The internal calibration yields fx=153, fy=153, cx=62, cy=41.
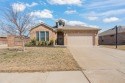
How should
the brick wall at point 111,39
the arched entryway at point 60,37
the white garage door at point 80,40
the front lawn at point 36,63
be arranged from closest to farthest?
the front lawn at point 36,63
the white garage door at point 80,40
the arched entryway at point 60,37
the brick wall at point 111,39

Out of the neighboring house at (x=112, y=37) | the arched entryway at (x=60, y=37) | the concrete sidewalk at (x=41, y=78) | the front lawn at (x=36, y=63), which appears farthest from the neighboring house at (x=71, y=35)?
the concrete sidewalk at (x=41, y=78)

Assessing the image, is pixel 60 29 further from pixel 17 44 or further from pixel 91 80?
pixel 91 80

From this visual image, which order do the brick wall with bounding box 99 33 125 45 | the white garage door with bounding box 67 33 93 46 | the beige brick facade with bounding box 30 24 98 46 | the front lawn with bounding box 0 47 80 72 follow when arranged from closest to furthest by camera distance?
1. the front lawn with bounding box 0 47 80 72
2. the beige brick facade with bounding box 30 24 98 46
3. the white garage door with bounding box 67 33 93 46
4. the brick wall with bounding box 99 33 125 45

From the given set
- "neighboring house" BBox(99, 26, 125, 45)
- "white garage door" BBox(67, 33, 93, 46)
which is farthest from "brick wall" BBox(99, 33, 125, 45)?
"white garage door" BBox(67, 33, 93, 46)

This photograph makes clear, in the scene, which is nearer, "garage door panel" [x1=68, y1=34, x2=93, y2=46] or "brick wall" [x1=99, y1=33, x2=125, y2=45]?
"garage door panel" [x1=68, y1=34, x2=93, y2=46]

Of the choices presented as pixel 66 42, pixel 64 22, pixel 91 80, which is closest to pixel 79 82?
pixel 91 80

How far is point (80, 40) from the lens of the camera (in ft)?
98.5

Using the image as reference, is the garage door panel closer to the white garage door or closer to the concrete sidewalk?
the white garage door

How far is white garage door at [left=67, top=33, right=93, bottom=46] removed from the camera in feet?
98.4

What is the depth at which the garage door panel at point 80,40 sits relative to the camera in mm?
29984

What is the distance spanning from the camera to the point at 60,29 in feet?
103

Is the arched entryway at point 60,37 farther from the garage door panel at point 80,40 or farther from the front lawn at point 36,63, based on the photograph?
the front lawn at point 36,63

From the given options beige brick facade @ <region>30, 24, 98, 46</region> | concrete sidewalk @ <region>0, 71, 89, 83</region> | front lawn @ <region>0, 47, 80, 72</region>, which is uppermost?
beige brick facade @ <region>30, 24, 98, 46</region>

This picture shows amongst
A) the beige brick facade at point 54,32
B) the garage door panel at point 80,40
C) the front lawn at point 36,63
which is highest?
the beige brick facade at point 54,32
